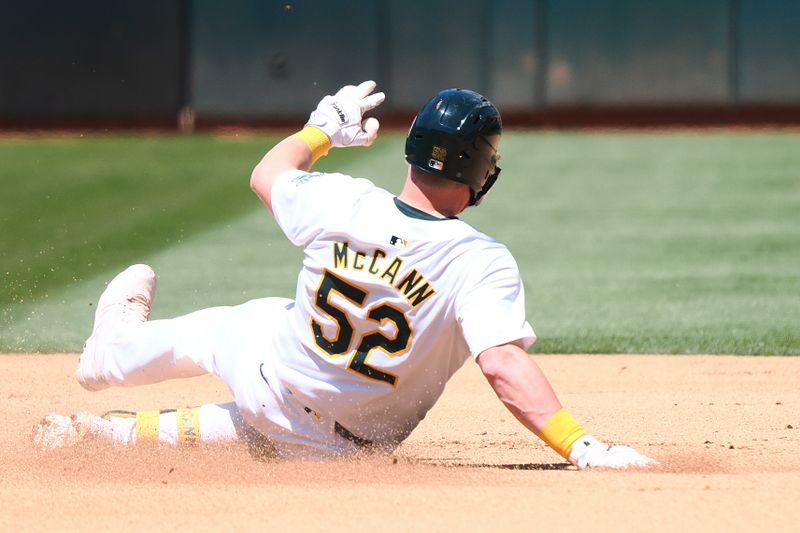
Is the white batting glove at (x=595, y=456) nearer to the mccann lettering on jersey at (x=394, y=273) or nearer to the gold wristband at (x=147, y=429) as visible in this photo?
the mccann lettering on jersey at (x=394, y=273)

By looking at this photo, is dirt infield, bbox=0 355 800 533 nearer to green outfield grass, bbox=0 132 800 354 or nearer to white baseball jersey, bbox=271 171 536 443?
white baseball jersey, bbox=271 171 536 443

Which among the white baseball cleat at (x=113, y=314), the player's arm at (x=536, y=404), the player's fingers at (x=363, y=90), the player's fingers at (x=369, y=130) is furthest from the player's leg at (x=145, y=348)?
the player's arm at (x=536, y=404)

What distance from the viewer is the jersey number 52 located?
4656 millimetres

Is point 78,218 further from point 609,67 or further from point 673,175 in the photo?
point 609,67

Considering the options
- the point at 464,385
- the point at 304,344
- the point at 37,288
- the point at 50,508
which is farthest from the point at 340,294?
the point at 37,288

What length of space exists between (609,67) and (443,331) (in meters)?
19.3

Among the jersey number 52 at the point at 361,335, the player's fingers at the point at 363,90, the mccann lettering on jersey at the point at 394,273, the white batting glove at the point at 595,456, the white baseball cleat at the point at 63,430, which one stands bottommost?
the white baseball cleat at the point at 63,430

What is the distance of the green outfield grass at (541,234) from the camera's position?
9.10 meters

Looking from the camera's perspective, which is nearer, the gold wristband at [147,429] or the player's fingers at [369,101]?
the gold wristband at [147,429]

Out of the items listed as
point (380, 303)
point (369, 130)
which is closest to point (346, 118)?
point (369, 130)

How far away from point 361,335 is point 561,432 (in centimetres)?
74

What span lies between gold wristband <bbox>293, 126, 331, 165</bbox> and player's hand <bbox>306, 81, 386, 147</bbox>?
17 mm

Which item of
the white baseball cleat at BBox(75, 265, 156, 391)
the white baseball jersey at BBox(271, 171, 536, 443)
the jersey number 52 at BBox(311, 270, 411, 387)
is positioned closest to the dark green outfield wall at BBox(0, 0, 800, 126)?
the white baseball cleat at BBox(75, 265, 156, 391)

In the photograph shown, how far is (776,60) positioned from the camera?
23.0 m
